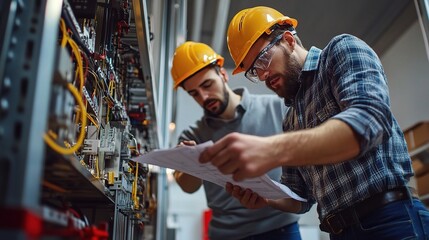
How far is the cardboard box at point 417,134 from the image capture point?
3.64m

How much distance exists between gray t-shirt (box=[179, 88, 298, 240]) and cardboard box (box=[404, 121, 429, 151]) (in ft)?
6.70

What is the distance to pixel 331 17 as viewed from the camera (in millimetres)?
3092

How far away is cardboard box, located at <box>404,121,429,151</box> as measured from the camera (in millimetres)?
3636

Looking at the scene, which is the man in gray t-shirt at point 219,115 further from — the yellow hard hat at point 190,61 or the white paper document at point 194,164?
the white paper document at point 194,164

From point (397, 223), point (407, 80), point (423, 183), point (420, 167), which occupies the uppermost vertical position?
point (407, 80)

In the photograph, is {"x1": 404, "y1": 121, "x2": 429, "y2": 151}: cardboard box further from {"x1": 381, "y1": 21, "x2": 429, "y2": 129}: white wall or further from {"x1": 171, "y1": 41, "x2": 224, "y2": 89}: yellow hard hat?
{"x1": 171, "y1": 41, "x2": 224, "y2": 89}: yellow hard hat

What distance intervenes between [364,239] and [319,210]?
0.21 m

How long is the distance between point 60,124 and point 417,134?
3710mm

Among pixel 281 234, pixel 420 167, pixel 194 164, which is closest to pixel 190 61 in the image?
pixel 281 234

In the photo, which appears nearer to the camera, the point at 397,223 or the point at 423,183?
the point at 397,223

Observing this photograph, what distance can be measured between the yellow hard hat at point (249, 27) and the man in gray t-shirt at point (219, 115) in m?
0.60

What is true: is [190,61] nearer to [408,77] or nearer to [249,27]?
[249,27]

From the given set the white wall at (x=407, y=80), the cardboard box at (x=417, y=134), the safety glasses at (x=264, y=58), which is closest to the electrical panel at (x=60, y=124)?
the safety glasses at (x=264, y=58)

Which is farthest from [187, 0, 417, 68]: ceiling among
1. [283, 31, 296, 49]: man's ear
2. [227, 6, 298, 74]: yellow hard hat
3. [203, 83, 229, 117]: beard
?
[283, 31, 296, 49]: man's ear
